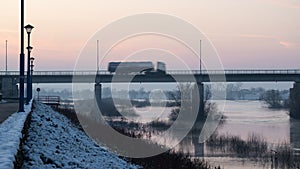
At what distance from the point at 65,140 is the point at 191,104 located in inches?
2459

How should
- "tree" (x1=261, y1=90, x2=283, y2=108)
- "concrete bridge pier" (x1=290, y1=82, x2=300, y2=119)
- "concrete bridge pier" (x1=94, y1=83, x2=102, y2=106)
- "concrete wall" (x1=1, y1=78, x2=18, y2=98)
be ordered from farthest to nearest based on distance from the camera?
1. "tree" (x1=261, y1=90, x2=283, y2=108)
2. "concrete bridge pier" (x1=94, y1=83, x2=102, y2=106)
3. "concrete bridge pier" (x1=290, y1=82, x2=300, y2=119)
4. "concrete wall" (x1=1, y1=78, x2=18, y2=98)

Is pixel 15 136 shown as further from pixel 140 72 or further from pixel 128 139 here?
pixel 140 72

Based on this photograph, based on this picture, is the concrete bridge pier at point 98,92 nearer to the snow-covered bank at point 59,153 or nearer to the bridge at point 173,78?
the bridge at point 173,78

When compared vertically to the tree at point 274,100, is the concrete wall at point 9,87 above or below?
above

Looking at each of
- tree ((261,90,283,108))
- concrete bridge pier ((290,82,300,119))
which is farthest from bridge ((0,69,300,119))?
tree ((261,90,283,108))

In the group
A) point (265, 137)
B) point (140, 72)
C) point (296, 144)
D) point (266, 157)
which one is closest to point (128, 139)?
point (266, 157)

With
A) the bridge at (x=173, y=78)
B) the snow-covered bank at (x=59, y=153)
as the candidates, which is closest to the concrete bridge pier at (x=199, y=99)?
the bridge at (x=173, y=78)

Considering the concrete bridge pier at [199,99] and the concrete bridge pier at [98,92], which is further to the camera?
the concrete bridge pier at [98,92]

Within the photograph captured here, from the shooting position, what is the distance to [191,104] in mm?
82562

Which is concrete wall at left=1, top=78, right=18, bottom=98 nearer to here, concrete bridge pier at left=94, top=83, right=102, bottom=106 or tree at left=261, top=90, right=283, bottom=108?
concrete bridge pier at left=94, top=83, right=102, bottom=106

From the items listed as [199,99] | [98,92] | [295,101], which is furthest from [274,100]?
[98,92]

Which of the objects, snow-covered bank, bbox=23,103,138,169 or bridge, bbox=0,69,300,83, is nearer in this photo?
snow-covered bank, bbox=23,103,138,169

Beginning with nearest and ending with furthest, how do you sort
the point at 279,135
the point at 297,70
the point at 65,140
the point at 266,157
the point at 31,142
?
the point at 31,142 < the point at 65,140 < the point at 266,157 < the point at 279,135 < the point at 297,70

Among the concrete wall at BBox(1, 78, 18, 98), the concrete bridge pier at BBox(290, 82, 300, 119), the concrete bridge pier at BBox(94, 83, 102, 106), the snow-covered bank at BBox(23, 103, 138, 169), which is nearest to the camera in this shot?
the snow-covered bank at BBox(23, 103, 138, 169)
